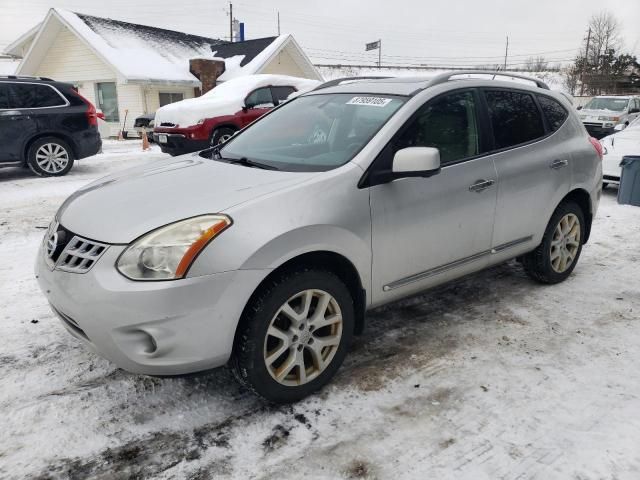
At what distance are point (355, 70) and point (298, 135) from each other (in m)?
59.1

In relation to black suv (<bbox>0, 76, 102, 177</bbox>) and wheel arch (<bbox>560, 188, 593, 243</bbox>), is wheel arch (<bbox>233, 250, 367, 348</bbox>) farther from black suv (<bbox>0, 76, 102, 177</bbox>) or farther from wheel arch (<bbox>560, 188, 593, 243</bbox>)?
black suv (<bbox>0, 76, 102, 177</bbox>)

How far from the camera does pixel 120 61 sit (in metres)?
20.3

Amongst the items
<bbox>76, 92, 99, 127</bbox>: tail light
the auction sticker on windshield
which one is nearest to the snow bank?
<bbox>76, 92, 99, 127</bbox>: tail light

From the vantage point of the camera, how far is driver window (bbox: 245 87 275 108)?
11.7m

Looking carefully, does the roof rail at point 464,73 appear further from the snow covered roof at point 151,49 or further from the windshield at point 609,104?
the snow covered roof at point 151,49

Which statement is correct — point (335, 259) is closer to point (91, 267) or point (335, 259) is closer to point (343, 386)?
point (343, 386)

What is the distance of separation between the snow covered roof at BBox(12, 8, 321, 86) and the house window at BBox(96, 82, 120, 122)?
1673 mm

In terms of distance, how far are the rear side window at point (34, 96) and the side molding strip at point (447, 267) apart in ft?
28.0

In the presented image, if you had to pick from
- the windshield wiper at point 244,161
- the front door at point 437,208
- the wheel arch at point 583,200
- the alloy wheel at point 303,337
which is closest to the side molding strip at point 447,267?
the front door at point 437,208

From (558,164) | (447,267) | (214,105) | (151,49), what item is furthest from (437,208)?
(151,49)

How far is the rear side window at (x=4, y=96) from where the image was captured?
884cm

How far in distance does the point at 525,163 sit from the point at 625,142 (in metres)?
5.79

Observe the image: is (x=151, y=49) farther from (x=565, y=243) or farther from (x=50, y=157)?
(x=565, y=243)

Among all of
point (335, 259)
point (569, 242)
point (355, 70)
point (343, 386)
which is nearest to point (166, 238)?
point (335, 259)
